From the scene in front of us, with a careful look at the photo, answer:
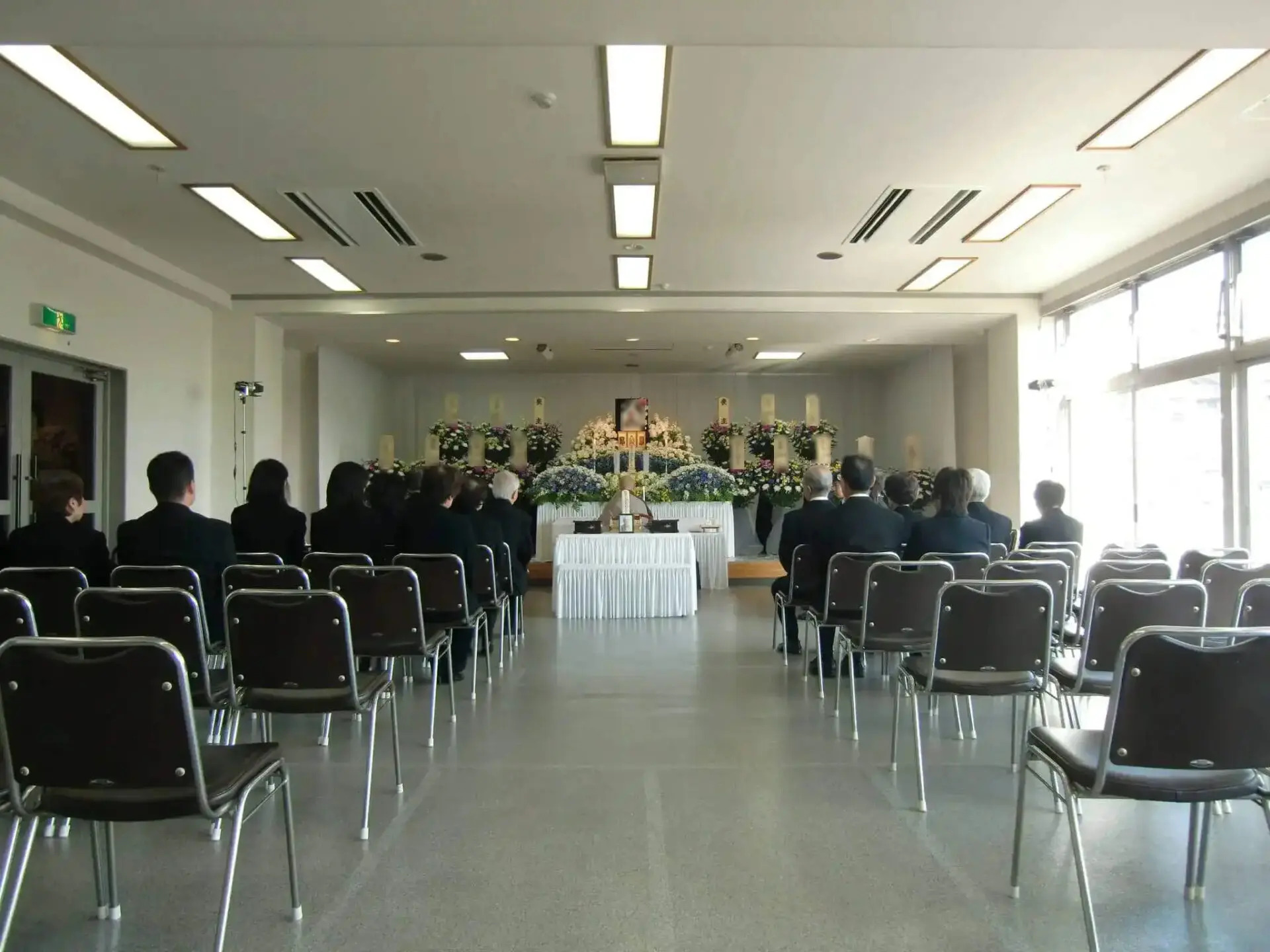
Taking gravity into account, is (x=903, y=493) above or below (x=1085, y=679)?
above

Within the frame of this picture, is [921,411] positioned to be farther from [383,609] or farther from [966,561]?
[383,609]

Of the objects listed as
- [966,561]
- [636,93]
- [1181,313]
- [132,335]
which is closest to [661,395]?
[1181,313]

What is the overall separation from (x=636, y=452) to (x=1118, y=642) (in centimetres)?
795

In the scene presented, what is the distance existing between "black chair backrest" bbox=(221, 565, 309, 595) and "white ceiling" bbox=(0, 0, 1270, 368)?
215cm

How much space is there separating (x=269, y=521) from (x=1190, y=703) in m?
4.44

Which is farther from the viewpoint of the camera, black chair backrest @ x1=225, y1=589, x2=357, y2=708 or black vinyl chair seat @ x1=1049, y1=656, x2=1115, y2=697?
black vinyl chair seat @ x1=1049, y1=656, x2=1115, y2=697

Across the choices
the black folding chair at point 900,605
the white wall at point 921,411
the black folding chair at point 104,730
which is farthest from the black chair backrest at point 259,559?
the white wall at point 921,411

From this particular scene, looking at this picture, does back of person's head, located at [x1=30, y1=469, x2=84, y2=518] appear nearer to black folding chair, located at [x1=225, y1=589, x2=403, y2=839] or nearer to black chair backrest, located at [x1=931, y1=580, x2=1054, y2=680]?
black folding chair, located at [x1=225, y1=589, x2=403, y2=839]

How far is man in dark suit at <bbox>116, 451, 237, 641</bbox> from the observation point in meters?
3.49

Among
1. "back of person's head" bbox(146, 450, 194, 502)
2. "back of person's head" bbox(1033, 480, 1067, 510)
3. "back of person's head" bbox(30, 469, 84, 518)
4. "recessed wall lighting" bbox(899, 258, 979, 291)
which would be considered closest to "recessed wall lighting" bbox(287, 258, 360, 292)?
"back of person's head" bbox(30, 469, 84, 518)

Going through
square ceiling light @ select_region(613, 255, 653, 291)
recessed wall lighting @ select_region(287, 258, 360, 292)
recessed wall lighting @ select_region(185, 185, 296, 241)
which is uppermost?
recessed wall lighting @ select_region(287, 258, 360, 292)

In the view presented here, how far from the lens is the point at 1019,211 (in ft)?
21.5

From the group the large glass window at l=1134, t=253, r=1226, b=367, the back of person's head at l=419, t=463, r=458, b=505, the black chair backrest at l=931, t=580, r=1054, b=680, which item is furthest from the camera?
the large glass window at l=1134, t=253, r=1226, b=367

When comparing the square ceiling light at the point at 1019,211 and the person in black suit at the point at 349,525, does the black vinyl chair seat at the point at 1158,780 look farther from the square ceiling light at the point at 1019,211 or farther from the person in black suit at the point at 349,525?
the square ceiling light at the point at 1019,211
